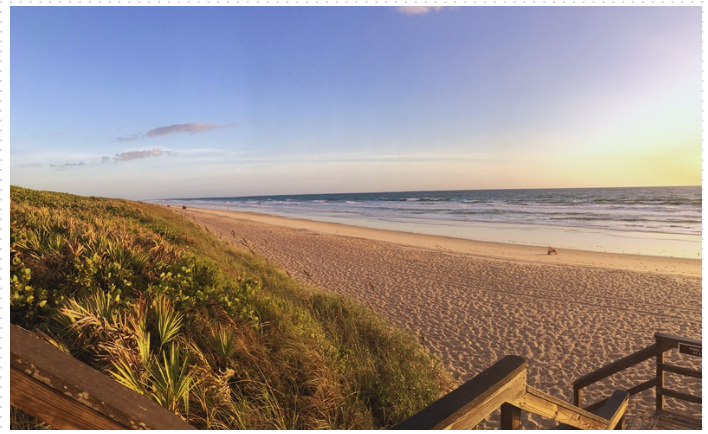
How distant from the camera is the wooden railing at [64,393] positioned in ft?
3.45

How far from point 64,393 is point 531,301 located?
11662 mm

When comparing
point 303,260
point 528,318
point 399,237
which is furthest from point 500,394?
point 399,237

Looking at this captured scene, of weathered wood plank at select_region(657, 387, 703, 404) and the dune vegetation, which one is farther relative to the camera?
weathered wood plank at select_region(657, 387, 703, 404)

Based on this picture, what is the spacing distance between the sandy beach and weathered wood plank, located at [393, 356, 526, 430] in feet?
14.0

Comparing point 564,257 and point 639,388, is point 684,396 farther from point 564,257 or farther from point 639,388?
point 564,257

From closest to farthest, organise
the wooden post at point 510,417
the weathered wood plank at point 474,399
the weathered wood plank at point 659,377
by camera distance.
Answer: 1. the weathered wood plank at point 474,399
2. the wooden post at point 510,417
3. the weathered wood plank at point 659,377

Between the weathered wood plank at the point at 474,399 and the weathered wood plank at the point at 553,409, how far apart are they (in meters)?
0.08

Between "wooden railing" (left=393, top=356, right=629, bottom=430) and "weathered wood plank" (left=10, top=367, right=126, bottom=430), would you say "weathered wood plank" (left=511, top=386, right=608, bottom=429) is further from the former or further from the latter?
"weathered wood plank" (left=10, top=367, right=126, bottom=430)

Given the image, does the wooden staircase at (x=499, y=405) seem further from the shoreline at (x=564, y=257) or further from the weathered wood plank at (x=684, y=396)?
the shoreline at (x=564, y=257)

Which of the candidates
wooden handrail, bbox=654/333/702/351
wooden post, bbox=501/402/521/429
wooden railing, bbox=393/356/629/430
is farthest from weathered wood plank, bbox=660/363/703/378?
wooden post, bbox=501/402/521/429

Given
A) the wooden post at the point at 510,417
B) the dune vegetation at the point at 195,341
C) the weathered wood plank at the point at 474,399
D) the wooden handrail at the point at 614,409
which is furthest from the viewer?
the wooden handrail at the point at 614,409

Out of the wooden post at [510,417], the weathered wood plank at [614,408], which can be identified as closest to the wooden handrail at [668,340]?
the weathered wood plank at [614,408]

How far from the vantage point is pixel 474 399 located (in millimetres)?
1648

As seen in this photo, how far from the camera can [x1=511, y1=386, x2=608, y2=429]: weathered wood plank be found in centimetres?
205
